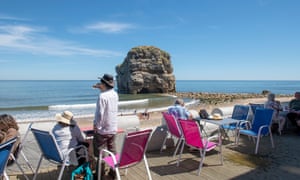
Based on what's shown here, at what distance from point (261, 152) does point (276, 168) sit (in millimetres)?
919

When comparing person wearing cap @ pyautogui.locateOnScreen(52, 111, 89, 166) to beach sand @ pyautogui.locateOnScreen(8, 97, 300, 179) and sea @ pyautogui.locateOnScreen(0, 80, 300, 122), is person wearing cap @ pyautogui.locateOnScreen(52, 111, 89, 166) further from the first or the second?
sea @ pyautogui.locateOnScreen(0, 80, 300, 122)

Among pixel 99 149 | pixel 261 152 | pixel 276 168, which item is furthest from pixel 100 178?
pixel 261 152

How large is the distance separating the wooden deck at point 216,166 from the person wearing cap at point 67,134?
707 millimetres

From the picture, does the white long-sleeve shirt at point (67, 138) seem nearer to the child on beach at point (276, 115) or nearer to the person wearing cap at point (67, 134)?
the person wearing cap at point (67, 134)

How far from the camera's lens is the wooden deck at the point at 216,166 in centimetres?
366

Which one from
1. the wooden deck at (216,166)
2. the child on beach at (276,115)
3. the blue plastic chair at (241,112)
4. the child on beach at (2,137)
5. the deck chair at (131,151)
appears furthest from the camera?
the child on beach at (276,115)

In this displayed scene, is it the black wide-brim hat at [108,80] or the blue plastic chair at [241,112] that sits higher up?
the black wide-brim hat at [108,80]

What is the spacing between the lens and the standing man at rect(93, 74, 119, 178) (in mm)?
3123

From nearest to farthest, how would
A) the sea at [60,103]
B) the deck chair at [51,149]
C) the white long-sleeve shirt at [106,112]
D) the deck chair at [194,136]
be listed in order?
the deck chair at [51,149] < the white long-sleeve shirt at [106,112] < the deck chair at [194,136] < the sea at [60,103]

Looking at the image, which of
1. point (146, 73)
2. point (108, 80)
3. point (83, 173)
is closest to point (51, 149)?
point (83, 173)

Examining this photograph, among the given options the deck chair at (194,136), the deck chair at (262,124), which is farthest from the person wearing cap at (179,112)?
the deck chair at (262,124)

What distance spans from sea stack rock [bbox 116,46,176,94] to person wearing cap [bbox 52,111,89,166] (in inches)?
2091

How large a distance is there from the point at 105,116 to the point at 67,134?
1.91 ft

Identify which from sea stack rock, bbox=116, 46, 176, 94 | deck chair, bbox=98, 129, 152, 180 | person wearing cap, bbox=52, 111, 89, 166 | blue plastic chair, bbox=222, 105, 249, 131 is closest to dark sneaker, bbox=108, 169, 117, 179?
deck chair, bbox=98, 129, 152, 180
